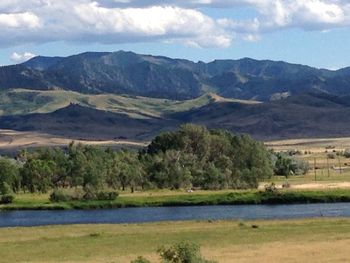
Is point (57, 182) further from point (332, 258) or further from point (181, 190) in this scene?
point (332, 258)

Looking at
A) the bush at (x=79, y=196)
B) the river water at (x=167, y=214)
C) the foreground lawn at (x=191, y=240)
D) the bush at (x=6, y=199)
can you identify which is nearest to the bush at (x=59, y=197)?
the bush at (x=79, y=196)

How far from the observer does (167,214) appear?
110 m

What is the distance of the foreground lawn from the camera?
5981 cm

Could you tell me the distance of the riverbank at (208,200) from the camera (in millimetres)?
127188

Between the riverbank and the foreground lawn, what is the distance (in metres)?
37.9

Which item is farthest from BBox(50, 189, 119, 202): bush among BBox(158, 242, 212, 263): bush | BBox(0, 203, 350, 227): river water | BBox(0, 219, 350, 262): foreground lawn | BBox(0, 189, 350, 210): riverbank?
BBox(158, 242, 212, 263): bush

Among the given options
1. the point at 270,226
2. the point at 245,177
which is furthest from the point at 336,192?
the point at 270,226

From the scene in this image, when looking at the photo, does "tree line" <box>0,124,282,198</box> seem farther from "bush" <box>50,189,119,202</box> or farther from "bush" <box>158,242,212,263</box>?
"bush" <box>158,242,212,263</box>

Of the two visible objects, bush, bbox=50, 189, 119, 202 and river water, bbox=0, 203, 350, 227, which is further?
bush, bbox=50, 189, 119, 202

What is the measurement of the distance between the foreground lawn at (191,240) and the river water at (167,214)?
12792mm

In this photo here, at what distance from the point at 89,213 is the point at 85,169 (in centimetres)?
3259

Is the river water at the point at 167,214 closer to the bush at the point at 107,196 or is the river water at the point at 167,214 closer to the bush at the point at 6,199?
the bush at the point at 107,196

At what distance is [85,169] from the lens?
15062 cm

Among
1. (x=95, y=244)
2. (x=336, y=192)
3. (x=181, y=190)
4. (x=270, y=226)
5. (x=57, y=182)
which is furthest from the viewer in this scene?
(x=57, y=182)
